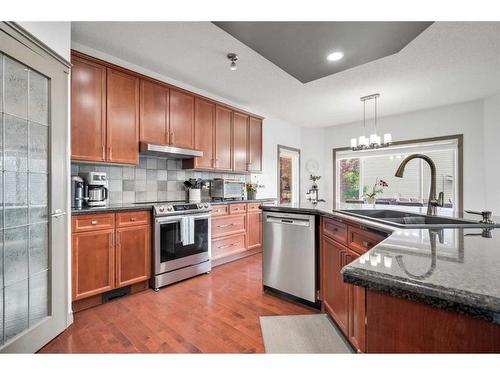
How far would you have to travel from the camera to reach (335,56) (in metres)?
2.43

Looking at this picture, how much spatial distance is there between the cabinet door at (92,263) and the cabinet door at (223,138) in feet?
5.95

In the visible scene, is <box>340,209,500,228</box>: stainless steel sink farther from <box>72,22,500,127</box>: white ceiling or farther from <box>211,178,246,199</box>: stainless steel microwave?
<box>211,178,246,199</box>: stainless steel microwave

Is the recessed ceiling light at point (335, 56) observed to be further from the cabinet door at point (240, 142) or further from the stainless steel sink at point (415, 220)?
the cabinet door at point (240, 142)

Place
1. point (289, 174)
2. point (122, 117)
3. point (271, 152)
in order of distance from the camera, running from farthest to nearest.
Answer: point (289, 174), point (271, 152), point (122, 117)

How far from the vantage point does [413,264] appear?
0.62 metres

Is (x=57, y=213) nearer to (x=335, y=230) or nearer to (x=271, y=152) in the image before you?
(x=335, y=230)

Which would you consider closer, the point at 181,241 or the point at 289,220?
the point at 289,220

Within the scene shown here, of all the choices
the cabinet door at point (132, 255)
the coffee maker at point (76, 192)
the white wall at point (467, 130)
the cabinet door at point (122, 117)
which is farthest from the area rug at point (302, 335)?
the white wall at point (467, 130)

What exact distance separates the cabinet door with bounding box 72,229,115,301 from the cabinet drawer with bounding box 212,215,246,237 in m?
1.29

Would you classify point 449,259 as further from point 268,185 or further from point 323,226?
point 268,185

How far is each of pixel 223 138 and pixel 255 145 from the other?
0.78m

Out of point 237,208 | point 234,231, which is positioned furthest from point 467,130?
point 234,231

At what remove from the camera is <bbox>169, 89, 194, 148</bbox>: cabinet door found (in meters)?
3.08

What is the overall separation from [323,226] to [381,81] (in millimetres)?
2379
